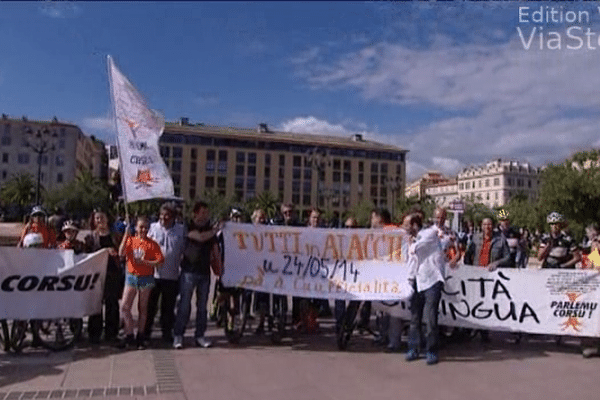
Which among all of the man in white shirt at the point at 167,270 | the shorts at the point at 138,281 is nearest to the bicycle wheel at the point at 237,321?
the man in white shirt at the point at 167,270

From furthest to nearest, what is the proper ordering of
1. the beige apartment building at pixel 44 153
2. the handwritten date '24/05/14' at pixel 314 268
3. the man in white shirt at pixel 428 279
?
the beige apartment building at pixel 44 153, the handwritten date '24/05/14' at pixel 314 268, the man in white shirt at pixel 428 279

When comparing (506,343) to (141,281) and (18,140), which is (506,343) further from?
(18,140)

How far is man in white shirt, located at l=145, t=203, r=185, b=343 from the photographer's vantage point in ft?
25.4

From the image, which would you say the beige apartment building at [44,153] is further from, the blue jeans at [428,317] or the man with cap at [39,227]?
the blue jeans at [428,317]

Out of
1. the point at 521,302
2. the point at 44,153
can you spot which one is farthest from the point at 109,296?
the point at 44,153

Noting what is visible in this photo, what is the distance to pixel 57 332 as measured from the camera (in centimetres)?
755

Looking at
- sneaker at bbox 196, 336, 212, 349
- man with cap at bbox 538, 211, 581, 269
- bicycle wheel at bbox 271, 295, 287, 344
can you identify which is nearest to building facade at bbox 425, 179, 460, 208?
man with cap at bbox 538, 211, 581, 269

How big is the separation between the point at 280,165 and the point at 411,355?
390 ft

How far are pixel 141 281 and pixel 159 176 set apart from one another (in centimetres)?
146

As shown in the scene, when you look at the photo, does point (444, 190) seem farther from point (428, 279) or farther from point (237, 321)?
point (428, 279)

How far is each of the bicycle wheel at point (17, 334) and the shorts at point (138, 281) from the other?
1324mm

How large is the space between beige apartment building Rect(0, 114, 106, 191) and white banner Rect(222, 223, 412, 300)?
93985 millimetres

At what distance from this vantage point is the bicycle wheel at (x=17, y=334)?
723 cm

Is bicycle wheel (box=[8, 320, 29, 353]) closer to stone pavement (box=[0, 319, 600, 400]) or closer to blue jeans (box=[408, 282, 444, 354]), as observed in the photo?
stone pavement (box=[0, 319, 600, 400])
